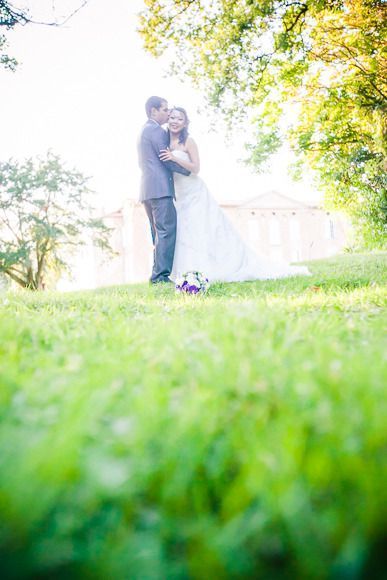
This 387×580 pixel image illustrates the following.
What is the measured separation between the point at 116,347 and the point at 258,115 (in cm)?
1150

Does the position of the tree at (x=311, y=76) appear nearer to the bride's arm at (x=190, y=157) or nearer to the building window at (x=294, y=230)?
the bride's arm at (x=190, y=157)

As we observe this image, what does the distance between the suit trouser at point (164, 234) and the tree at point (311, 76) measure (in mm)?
3535

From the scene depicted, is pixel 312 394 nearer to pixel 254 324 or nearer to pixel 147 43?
pixel 254 324

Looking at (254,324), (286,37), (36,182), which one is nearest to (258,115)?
(286,37)

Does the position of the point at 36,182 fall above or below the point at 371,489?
above

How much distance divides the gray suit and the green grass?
5563 mm

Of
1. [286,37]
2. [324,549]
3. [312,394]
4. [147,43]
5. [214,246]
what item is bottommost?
[324,549]

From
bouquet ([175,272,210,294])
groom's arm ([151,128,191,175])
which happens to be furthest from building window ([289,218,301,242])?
bouquet ([175,272,210,294])

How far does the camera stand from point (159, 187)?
681 centimetres

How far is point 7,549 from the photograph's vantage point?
62 cm

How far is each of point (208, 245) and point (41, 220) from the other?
17515 millimetres

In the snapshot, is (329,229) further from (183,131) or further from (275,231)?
(183,131)

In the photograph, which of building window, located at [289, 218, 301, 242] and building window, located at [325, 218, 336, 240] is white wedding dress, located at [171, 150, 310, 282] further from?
building window, located at [325, 218, 336, 240]

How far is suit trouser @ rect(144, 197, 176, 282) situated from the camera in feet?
22.6
